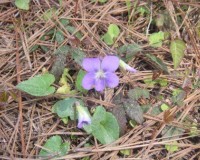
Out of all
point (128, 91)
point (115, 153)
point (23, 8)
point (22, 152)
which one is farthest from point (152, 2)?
point (22, 152)

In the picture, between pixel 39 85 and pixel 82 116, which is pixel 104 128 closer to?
pixel 82 116

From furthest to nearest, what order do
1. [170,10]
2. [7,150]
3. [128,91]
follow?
[170,10] → [128,91] → [7,150]

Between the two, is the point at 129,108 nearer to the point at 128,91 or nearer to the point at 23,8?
the point at 128,91

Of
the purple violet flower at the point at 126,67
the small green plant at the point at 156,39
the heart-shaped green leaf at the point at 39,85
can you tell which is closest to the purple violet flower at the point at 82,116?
the heart-shaped green leaf at the point at 39,85

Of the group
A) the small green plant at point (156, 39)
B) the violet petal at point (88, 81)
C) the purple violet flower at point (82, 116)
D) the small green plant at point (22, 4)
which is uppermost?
the small green plant at point (22, 4)

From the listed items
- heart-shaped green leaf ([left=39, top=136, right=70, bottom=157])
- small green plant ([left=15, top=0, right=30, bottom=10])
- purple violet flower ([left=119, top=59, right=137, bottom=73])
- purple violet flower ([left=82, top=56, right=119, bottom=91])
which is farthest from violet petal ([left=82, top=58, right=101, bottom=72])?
small green plant ([left=15, top=0, right=30, bottom=10])

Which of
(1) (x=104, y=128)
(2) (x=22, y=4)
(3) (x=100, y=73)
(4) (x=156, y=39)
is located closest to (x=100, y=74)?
(3) (x=100, y=73)

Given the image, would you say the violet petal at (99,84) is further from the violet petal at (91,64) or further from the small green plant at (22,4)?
the small green plant at (22,4)
